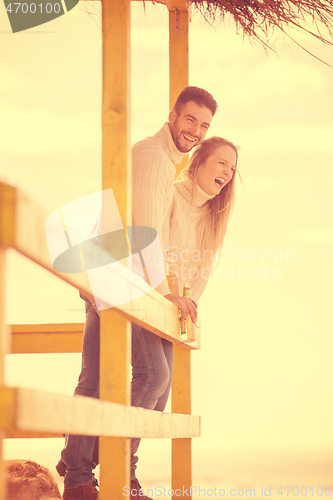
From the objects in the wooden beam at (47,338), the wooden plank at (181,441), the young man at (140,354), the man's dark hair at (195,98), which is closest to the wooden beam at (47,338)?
the wooden beam at (47,338)

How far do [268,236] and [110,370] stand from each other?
322 centimetres

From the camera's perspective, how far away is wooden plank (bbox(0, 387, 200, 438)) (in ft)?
2.32

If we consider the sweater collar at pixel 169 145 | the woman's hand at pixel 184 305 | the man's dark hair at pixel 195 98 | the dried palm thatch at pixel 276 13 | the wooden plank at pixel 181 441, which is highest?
the dried palm thatch at pixel 276 13

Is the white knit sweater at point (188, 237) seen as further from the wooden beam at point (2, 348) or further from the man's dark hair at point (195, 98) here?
the wooden beam at point (2, 348)

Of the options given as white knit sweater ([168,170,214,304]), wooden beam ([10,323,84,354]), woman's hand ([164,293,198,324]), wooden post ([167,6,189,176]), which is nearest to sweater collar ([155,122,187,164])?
white knit sweater ([168,170,214,304])

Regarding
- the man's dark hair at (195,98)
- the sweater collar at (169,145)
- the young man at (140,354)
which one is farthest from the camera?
the man's dark hair at (195,98)

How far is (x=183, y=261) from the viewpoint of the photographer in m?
2.30

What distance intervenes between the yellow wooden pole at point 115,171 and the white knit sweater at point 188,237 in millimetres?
937

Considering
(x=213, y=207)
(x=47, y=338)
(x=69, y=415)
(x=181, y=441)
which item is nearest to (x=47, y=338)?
(x=47, y=338)

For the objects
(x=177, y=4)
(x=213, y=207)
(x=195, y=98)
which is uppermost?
(x=177, y=4)

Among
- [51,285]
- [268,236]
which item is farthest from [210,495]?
[268,236]

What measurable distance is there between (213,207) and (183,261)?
1.01ft

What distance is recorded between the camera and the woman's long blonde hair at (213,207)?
7.91ft

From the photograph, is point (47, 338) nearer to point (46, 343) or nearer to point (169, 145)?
point (46, 343)
